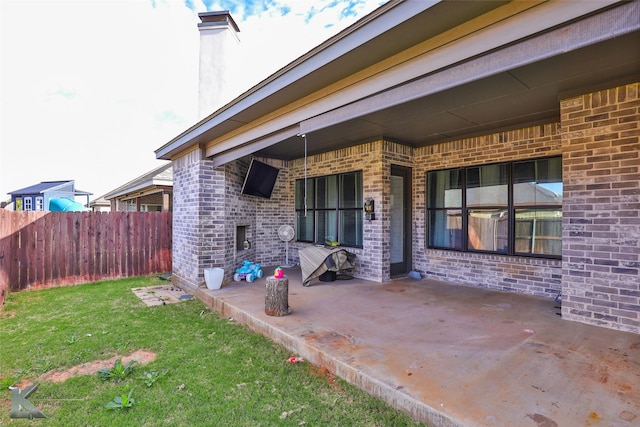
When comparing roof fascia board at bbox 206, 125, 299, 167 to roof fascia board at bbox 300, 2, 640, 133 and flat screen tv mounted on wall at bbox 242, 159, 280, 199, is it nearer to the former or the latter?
flat screen tv mounted on wall at bbox 242, 159, 280, 199

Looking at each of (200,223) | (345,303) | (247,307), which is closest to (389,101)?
(345,303)

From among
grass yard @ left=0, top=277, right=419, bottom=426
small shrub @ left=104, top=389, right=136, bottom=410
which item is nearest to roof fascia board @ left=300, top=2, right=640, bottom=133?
grass yard @ left=0, top=277, right=419, bottom=426

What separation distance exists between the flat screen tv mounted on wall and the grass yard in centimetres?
298

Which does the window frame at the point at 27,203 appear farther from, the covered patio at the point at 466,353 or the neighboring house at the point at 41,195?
the covered patio at the point at 466,353

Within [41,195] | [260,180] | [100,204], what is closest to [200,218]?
[260,180]

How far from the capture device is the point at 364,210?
6422 mm

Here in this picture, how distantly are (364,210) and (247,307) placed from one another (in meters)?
3.03

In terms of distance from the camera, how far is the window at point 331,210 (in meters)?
6.89

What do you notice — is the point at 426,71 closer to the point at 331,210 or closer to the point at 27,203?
the point at 331,210

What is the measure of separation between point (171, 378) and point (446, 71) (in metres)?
3.71

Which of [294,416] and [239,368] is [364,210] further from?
[294,416]

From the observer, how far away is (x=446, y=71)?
8.49 ft

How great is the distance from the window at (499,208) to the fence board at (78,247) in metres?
7.05

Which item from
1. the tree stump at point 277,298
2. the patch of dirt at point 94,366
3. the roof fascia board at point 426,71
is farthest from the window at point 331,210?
the patch of dirt at point 94,366
